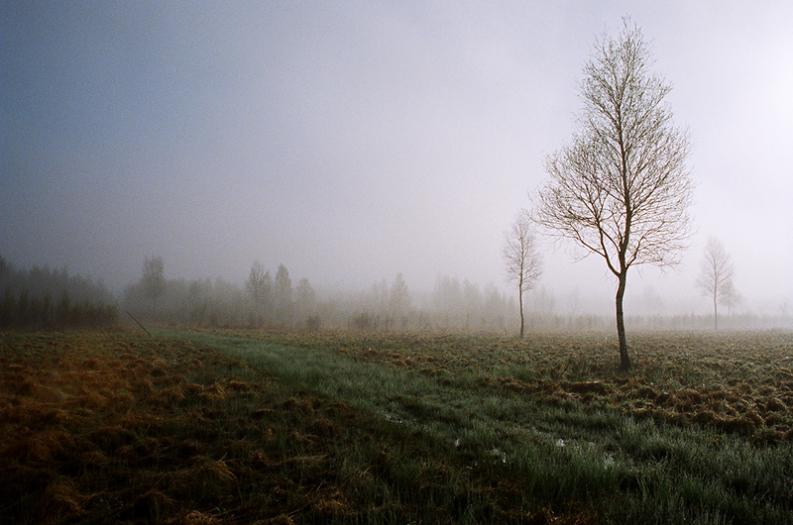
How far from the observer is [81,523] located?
315cm

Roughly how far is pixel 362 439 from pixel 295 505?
2082 millimetres

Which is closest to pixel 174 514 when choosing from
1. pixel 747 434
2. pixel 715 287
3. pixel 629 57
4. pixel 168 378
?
pixel 168 378

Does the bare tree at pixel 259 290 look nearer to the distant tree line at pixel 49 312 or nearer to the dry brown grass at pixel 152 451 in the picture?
the distant tree line at pixel 49 312

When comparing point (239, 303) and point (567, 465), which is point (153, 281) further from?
point (567, 465)

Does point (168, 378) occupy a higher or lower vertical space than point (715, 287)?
lower

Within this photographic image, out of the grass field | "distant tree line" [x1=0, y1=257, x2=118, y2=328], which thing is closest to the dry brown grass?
the grass field

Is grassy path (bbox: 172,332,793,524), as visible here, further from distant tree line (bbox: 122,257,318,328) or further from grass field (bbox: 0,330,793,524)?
distant tree line (bbox: 122,257,318,328)

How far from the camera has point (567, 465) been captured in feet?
14.5

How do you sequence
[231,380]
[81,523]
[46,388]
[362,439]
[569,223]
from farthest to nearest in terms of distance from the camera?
[569,223] < [231,380] < [46,388] < [362,439] < [81,523]

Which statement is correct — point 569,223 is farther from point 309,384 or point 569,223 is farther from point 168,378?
point 168,378

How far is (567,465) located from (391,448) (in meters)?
2.50

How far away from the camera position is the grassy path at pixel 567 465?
11.6 ft

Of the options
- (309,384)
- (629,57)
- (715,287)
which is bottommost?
(309,384)

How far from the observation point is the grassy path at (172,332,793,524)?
3.54 m
